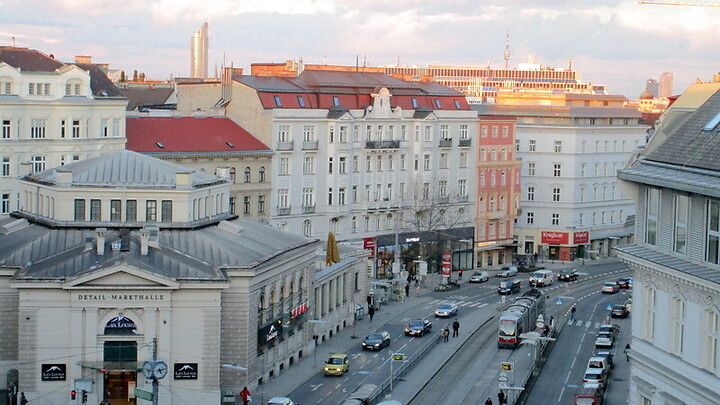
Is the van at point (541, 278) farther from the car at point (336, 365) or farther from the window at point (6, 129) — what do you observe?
the window at point (6, 129)

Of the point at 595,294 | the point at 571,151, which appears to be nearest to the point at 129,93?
the point at 571,151

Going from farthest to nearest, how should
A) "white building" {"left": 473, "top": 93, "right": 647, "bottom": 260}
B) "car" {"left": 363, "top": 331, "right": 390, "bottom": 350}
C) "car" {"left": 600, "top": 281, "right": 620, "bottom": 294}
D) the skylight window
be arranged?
"white building" {"left": 473, "top": 93, "right": 647, "bottom": 260}, "car" {"left": 600, "top": 281, "right": 620, "bottom": 294}, "car" {"left": 363, "top": 331, "right": 390, "bottom": 350}, the skylight window

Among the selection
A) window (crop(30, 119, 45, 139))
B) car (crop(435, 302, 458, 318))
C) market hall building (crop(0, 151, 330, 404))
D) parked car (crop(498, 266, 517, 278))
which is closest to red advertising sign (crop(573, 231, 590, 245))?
parked car (crop(498, 266, 517, 278))

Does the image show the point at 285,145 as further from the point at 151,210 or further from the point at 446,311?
the point at 151,210

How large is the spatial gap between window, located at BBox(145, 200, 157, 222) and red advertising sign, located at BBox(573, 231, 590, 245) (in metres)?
77.7

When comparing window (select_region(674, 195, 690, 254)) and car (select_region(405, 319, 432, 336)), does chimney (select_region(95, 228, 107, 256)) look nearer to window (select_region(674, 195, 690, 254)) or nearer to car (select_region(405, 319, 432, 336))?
car (select_region(405, 319, 432, 336))

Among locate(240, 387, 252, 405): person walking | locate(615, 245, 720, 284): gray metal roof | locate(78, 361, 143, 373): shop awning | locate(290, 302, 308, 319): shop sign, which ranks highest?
locate(615, 245, 720, 284): gray metal roof

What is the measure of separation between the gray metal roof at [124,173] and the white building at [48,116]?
14083 millimetres

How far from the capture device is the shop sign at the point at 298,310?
85312 millimetres

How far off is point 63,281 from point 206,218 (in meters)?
14.4

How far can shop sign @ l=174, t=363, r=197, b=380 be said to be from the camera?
7306cm

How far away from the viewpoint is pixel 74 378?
7219 cm

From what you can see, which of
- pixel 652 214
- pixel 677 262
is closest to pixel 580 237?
pixel 652 214

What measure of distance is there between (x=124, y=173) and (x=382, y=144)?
163ft
